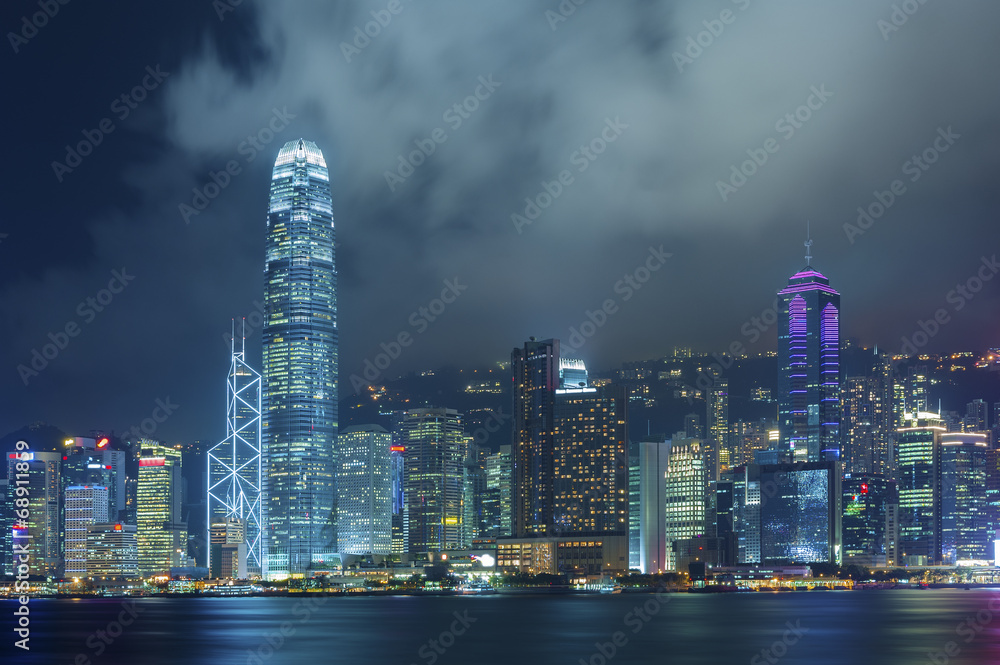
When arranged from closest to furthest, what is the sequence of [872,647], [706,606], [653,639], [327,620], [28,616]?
1. [872,647]
2. [653,639]
3. [327,620]
4. [28,616]
5. [706,606]

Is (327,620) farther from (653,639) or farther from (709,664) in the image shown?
(709,664)

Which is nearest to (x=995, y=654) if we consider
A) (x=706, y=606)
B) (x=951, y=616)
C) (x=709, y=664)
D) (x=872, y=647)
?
(x=872, y=647)

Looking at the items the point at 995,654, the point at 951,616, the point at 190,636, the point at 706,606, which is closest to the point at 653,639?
the point at 995,654

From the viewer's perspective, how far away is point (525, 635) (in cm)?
12712

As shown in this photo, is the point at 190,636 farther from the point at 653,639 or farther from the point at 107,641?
the point at 653,639

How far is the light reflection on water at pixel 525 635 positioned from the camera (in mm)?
105000

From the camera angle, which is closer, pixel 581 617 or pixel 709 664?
pixel 709 664

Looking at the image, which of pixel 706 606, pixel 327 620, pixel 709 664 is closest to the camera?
pixel 709 664

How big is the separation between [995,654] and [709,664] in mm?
22085

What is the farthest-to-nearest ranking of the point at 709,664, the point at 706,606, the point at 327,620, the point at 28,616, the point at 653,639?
the point at 706,606 < the point at 28,616 < the point at 327,620 < the point at 653,639 < the point at 709,664

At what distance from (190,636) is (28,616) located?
174 ft

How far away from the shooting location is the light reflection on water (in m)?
105

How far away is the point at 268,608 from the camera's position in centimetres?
19462

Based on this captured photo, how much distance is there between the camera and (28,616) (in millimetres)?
172375
